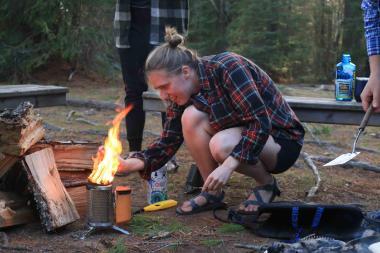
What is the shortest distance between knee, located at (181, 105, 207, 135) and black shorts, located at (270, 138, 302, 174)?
449 millimetres

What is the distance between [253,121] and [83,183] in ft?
3.47

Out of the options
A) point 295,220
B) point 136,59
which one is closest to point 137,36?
point 136,59

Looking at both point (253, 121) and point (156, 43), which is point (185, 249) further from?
point (156, 43)

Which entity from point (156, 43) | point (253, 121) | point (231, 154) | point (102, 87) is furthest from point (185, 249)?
point (102, 87)

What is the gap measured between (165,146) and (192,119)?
0.76ft

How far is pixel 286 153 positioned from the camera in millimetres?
3363

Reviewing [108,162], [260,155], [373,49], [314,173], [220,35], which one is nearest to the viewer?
[373,49]

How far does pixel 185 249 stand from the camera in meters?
2.85

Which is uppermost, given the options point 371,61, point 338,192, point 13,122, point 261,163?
point 371,61

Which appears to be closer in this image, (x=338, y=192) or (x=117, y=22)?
(x=338, y=192)

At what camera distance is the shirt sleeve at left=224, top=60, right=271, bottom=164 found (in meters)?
3.03

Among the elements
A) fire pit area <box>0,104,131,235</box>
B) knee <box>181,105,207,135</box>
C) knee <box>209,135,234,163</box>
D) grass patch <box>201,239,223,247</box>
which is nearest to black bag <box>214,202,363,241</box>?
grass patch <box>201,239,223,247</box>

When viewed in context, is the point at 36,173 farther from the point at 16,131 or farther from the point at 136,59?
the point at 136,59

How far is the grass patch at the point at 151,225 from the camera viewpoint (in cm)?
313
